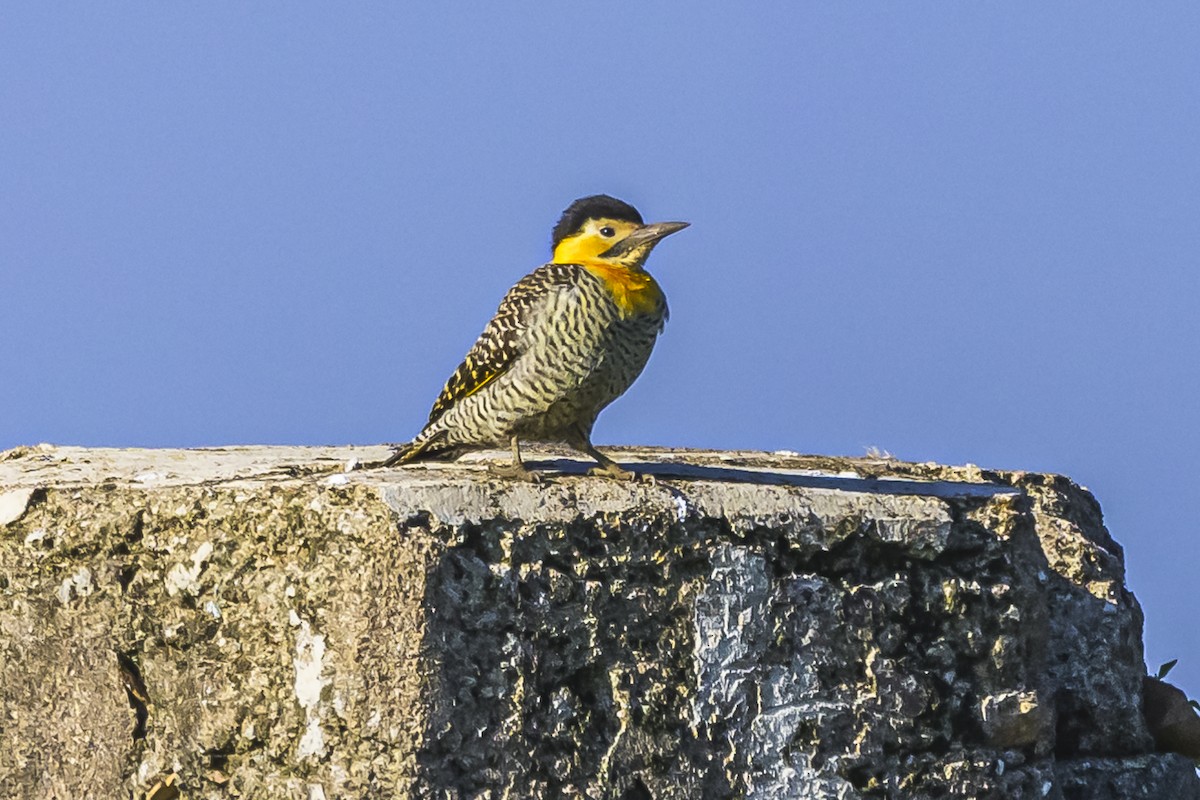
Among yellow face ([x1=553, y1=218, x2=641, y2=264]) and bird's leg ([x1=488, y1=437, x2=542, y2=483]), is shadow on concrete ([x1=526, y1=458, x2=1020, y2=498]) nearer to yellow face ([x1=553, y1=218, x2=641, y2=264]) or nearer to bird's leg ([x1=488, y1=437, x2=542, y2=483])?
bird's leg ([x1=488, y1=437, x2=542, y2=483])

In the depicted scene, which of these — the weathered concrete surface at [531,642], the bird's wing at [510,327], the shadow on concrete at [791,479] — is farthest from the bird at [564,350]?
the weathered concrete surface at [531,642]

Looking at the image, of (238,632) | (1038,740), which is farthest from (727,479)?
(238,632)

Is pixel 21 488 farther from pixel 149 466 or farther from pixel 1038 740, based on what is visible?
pixel 1038 740

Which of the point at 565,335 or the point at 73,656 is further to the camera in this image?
the point at 565,335

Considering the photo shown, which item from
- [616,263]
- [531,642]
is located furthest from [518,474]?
[616,263]

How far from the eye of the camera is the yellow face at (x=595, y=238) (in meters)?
5.55

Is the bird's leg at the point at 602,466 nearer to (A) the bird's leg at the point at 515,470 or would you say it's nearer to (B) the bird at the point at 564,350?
(B) the bird at the point at 564,350

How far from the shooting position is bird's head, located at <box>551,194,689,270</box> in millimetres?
5500

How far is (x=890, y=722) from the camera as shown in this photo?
4410 mm

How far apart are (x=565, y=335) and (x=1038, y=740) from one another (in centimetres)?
187

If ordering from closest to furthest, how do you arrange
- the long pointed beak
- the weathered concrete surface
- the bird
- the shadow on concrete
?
the weathered concrete surface < the shadow on concrete < the bird < the long pointed beak

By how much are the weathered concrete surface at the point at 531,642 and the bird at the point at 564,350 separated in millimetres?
528

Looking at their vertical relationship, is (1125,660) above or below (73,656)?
above

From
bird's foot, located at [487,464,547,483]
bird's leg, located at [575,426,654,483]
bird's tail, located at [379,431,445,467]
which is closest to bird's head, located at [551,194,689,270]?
bird's leg, located at [575,426,654,483]
